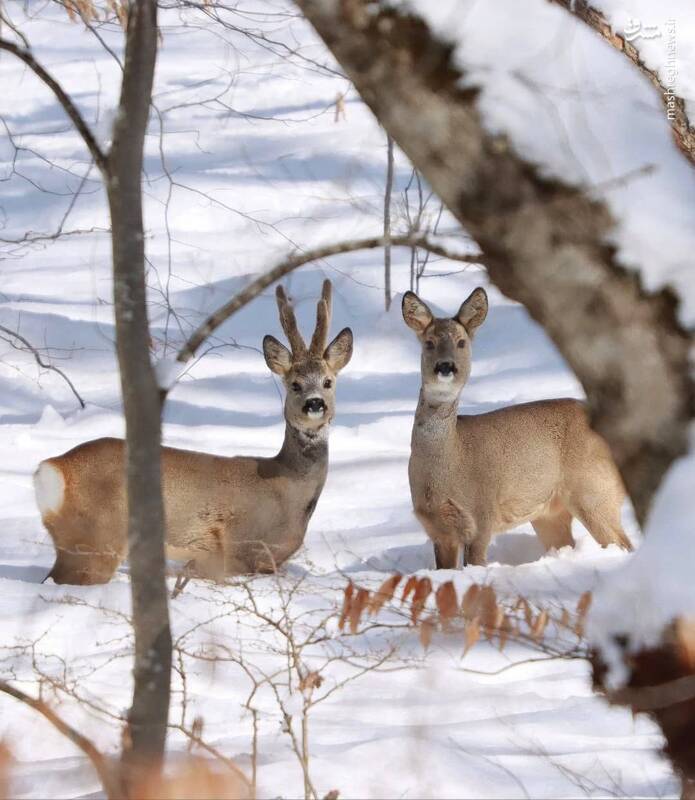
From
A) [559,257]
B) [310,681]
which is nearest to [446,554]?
[310,681]

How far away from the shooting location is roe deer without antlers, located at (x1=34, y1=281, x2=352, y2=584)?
7.40 meters

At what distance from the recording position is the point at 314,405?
314 inches

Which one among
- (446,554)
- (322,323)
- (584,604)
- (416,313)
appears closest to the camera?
(584,604)

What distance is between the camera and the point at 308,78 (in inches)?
798

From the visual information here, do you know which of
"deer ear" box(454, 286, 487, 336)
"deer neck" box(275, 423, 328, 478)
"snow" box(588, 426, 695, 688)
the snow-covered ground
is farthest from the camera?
"deer neck" box(275, 423, 328, 478)

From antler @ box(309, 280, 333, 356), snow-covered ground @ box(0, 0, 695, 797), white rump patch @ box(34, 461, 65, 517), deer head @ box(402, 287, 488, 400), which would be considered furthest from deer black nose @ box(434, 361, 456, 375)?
white rump patch @ box(34, 461, 65, 517)

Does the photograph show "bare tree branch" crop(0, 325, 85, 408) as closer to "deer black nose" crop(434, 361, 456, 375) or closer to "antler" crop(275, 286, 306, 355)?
"antler" crop(275, 286, 306, 355)

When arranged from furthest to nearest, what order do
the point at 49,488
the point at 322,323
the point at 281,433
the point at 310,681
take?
the point at 281,433 < the point at 322,323 < the point at 49,488 < the point at 310,681

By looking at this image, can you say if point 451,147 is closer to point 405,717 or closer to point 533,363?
point 405,717

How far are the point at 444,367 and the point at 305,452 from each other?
0.95m

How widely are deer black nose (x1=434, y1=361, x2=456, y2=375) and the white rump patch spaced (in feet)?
7.05

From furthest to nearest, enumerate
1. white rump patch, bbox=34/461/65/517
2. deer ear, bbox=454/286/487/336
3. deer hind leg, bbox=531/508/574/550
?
deer hind leg, bbox=531/508/574/550, deer ear, bbox=454/286/487/336, white rump patch, bbox=34/461/65/517

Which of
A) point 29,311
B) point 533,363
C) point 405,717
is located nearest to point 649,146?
point 405,717

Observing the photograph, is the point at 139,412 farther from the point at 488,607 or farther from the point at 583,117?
the point at 583,117
